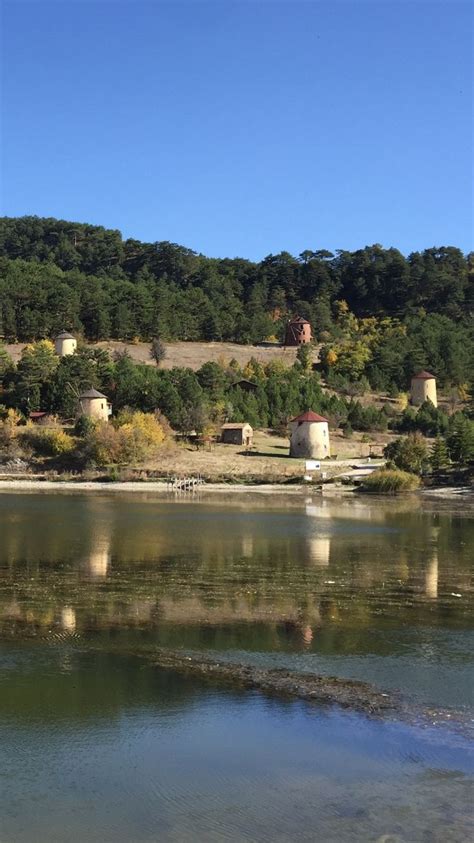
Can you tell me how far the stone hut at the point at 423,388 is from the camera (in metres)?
74.9

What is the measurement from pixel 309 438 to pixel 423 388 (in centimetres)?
2178

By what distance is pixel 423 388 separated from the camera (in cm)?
7506

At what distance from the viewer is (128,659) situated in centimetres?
1380

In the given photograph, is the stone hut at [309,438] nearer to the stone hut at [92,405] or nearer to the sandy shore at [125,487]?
the sandy shore at [125,487]

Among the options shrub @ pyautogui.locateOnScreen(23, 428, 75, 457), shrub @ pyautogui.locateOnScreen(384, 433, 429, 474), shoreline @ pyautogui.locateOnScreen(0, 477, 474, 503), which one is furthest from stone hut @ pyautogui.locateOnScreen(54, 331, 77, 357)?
shrub @ pyautogui.locateOnScreen(384, 433, 429, 474)

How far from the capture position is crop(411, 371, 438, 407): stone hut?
7494cm

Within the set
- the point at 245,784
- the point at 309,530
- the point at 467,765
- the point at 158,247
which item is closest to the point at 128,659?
the point at 245,784

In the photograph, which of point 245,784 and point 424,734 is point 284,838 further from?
point 424,734

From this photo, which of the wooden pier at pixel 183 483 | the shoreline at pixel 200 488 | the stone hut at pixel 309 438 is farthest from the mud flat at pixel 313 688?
the stone hut at pixel 309 438

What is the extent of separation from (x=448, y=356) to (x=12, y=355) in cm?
3678

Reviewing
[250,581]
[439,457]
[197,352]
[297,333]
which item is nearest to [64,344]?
[197,352]

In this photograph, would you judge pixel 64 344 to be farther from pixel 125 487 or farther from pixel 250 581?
pixel 250 581

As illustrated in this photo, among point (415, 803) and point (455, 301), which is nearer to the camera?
point (415, 803)

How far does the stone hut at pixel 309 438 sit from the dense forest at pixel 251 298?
18771 mm
